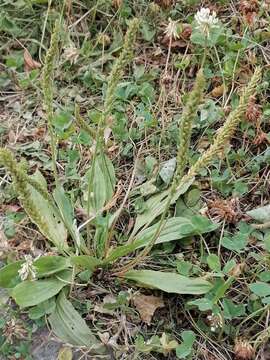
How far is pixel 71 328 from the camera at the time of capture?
2.16 meters

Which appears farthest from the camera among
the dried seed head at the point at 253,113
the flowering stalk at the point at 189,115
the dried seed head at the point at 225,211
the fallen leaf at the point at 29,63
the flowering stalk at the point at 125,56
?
the fallen leaf at the point at 29,63

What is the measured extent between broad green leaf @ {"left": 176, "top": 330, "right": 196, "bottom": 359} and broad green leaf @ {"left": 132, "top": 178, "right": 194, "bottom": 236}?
1.39 feet

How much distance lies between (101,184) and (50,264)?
0.40m

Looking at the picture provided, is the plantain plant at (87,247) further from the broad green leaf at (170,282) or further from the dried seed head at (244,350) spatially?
the dried seed head at (244,350)

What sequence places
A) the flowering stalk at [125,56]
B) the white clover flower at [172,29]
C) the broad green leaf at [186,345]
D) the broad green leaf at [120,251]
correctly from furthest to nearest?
the white clover flower at [172,29]
the broad green leaf at [120,251]
the broad green leaf at [186,345]
the flowering stalk at [125,56]

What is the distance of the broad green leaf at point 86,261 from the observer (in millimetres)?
2156

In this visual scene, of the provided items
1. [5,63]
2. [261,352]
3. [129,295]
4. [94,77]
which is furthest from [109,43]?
[261,352]

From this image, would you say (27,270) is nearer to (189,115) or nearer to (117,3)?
(189,115)

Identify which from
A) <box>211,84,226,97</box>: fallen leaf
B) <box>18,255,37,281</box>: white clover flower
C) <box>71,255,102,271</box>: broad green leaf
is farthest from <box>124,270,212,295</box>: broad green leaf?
<box>211,84,226,97</box>: fallen leaf

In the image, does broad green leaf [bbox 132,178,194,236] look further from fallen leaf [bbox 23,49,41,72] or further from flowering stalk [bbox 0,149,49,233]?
fallen leaf [bbox 23,49,41,72]

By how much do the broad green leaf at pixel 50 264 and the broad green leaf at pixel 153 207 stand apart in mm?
277

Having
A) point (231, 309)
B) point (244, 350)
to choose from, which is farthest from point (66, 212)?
point (244, 350)

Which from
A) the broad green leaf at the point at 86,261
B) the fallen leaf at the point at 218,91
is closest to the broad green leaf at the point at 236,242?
the broad green leaf at the point at 86,261

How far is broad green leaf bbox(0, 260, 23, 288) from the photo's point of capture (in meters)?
2.21
